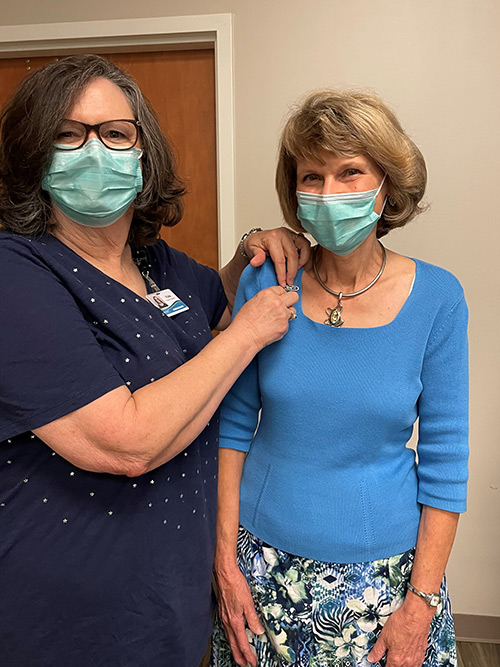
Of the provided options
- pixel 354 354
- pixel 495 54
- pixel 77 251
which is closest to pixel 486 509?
pixel 354 354

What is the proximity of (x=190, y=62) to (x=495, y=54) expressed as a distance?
105 cm

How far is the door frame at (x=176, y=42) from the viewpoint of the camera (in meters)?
1.90

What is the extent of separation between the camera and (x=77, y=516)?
3.14ft

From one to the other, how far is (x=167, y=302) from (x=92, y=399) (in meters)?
0.34

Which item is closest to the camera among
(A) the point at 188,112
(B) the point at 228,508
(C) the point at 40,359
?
(C) the point at 40,359

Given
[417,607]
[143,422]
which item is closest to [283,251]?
[143,422]

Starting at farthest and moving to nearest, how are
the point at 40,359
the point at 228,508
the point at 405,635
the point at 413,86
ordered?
1. the point at 413,86
2. the point at 228,508
3. the point at 405,635
4. the point at 40,359

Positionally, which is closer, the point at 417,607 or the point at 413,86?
the point at 417,607

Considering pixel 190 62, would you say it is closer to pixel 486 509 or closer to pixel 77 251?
pixel 77 251

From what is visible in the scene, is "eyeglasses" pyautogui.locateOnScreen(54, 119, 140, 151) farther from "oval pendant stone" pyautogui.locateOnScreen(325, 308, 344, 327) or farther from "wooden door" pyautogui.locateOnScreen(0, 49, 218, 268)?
"wooden door" pyautogui.locateOnScreen(0, 49, 218, 268)

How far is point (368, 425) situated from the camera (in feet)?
3.50

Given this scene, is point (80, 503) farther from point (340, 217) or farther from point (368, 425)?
point (340, 217)

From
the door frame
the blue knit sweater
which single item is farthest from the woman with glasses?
A: the door frame

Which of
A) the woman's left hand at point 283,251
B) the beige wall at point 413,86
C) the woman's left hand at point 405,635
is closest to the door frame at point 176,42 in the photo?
the beige wall at point 413,86
